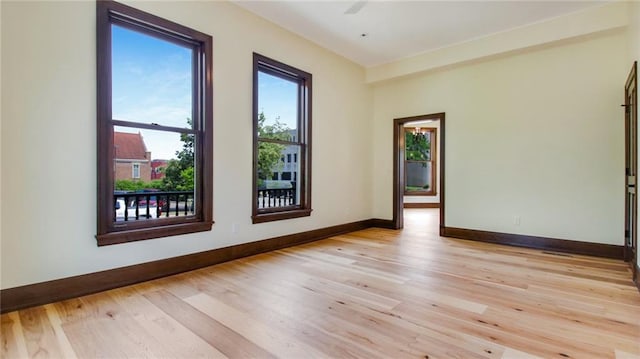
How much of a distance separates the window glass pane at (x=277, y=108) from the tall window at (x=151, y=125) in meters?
0.89

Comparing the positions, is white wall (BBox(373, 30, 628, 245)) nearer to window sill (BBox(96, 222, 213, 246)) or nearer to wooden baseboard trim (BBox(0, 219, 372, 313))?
wooden baseboard trim (BBox(0, 219, 372, 313))

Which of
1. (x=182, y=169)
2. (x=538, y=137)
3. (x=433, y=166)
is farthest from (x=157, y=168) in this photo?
(x=433, y=166)

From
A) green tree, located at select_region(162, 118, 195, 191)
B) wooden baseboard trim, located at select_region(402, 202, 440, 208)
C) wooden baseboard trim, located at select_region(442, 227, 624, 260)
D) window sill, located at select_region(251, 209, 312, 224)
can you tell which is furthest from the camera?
wooden baseboard trim, located at select_region(402, 202, 440, 208)

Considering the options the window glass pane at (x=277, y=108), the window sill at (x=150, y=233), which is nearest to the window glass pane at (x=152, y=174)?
the window sill at (x=150, y=233)

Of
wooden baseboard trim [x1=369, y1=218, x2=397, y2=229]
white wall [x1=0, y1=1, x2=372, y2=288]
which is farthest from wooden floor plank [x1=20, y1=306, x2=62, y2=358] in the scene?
wooden baseboard trim [x1=369, y1=218, x2=397, y2=229]

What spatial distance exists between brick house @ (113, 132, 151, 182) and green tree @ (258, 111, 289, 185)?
1414mm

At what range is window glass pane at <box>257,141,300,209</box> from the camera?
14.1 ft

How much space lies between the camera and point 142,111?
315 centimetres

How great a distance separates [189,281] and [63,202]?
1246mm

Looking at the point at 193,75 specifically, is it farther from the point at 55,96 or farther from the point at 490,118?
the point at 490,118

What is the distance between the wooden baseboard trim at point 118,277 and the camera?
2383 millimetres

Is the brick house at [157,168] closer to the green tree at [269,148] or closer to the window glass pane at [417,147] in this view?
the green tree at [269,148]

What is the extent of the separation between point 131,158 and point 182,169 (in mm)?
527

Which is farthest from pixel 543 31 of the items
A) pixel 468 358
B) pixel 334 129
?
pixel 468 358
